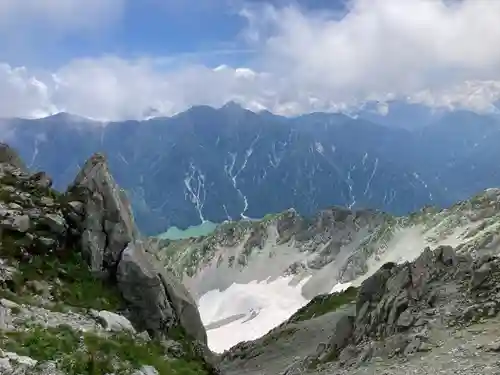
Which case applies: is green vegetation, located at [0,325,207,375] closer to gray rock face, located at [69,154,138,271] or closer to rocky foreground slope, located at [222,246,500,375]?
gray rock face, located at [69,154,138,271]

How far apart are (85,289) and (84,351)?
985 cm

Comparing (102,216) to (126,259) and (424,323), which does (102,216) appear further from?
(424,323)

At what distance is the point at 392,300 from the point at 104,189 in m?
22.3

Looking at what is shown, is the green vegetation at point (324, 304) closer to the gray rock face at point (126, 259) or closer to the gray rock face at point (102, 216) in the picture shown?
the gray rock face at point (126, 259)

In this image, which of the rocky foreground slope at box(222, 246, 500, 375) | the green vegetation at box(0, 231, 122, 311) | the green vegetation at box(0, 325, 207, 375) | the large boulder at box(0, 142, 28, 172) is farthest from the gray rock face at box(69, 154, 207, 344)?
the rocky foreground slope at box(222, 246, 500, 375)

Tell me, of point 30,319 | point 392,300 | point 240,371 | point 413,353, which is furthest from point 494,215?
point 30,319

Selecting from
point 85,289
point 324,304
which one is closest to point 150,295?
point 85,289

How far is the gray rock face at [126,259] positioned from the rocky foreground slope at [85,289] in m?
0.06

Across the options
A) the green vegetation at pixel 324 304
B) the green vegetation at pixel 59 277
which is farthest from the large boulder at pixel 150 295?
the green vegetation at pixel 324 304

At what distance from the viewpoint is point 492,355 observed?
26141 mm

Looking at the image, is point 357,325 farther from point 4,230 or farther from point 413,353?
point 4,230

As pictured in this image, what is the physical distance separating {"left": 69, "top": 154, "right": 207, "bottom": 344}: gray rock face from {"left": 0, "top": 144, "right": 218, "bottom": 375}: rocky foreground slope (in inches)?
2.2

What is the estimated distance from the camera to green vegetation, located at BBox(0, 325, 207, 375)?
17078mm

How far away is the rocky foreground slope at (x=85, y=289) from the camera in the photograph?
1880 cm
